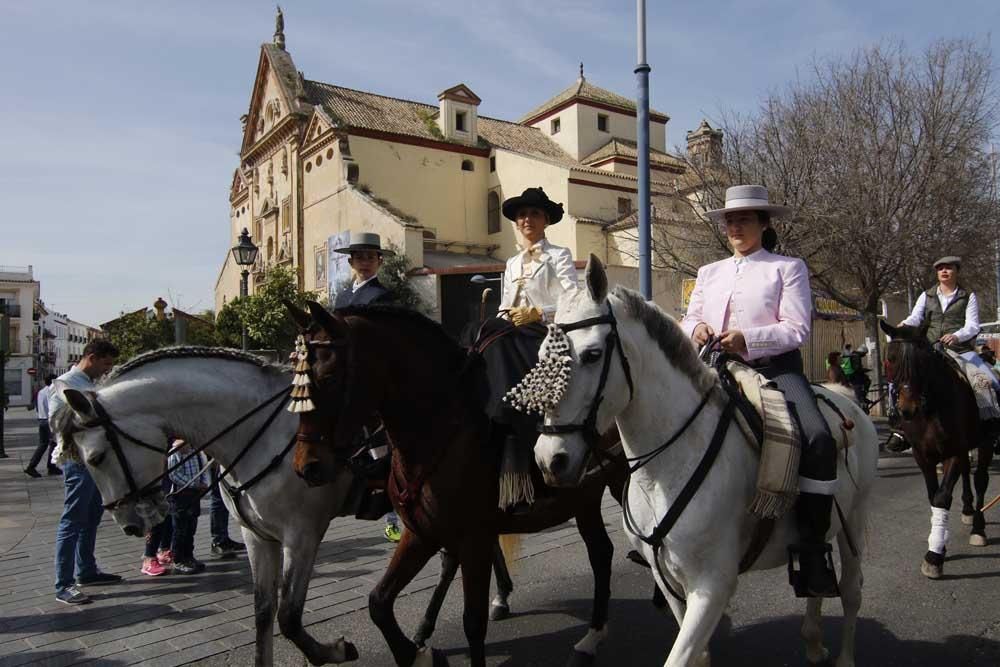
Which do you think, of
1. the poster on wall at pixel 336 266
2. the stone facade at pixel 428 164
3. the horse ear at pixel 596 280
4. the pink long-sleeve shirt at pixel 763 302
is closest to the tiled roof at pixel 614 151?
the stone facade at pixel 428 164

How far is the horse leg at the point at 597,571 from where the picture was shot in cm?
422

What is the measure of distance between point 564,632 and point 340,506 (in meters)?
1.84

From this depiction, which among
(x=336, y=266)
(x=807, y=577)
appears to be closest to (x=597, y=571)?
(x=807, y=577)

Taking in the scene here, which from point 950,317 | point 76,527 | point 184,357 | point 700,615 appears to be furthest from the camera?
point 950,317

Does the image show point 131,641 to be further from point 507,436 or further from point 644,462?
point 644,462

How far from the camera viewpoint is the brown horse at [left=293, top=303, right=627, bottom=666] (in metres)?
3.32

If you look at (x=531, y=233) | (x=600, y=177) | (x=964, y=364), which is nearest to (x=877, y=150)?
(x=964, y=364)

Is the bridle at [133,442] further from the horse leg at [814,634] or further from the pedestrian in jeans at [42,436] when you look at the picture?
the pedestrian in jeans at [42,436]

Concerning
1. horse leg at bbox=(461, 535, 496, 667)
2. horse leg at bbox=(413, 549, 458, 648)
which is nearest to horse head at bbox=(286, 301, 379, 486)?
horse leg at bbox=(461, 535, 496, 667)

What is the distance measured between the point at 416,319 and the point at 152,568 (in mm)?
4456

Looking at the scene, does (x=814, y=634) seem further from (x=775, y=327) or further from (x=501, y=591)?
(x=501, y=591)

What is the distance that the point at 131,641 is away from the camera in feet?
15.4

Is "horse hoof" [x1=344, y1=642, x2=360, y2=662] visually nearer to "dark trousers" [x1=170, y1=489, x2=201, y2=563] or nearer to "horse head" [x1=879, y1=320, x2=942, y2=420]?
"dark trousers" [x1=170, y1=489, x2=201, y2=563]

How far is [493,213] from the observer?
3744 centimetres
